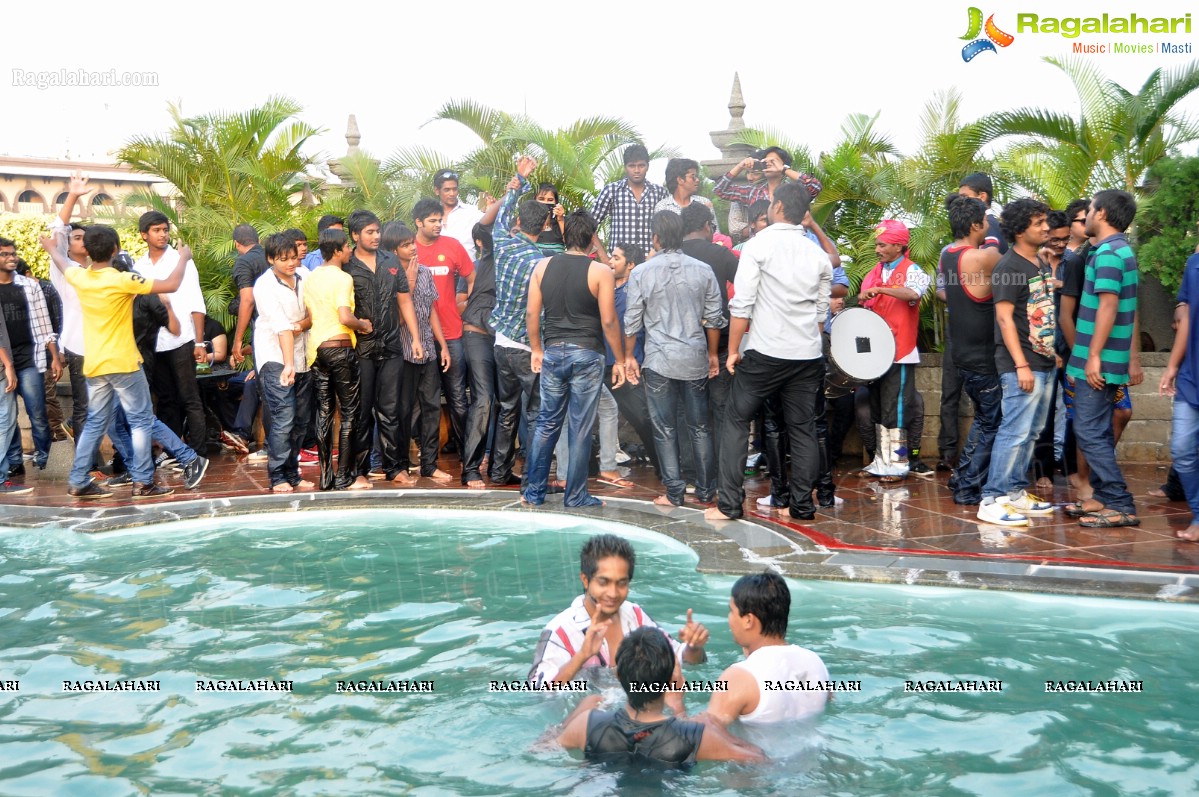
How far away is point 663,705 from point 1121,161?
996cm

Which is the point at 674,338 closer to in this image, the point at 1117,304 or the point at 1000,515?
the point at 1000,515

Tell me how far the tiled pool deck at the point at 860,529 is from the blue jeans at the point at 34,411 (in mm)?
503

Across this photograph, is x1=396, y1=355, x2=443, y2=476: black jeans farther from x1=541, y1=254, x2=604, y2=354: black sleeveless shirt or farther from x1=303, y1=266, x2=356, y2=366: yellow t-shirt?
x1=541, y1=254, x2=604, y2=354: black sleeveless shirt

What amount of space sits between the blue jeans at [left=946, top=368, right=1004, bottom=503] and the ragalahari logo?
21.1 ft

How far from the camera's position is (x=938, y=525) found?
8.09 metres

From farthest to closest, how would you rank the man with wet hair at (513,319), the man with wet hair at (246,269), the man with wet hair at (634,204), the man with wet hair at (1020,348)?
the man with wet hair at (246,269) < the man with wet hair at (634,204) < the man with wet hair at (513,319) < the man with wet hair at (1020,348)

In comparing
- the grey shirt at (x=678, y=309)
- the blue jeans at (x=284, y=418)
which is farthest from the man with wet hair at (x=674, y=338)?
the blue jeans at (x=284, y=418)

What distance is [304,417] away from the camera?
10.4 m

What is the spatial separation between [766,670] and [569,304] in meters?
4.57

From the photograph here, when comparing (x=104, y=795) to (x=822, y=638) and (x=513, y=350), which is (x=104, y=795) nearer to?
(x=822, y=638)

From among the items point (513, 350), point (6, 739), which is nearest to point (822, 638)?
point (6, 739)

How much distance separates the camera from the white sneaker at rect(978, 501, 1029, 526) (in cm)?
798

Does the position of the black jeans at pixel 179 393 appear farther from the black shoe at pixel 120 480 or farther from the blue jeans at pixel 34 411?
the blue jeans at pixel 34 411

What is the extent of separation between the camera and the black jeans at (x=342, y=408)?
979cm
